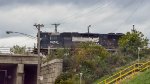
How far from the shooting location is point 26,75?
72.6m

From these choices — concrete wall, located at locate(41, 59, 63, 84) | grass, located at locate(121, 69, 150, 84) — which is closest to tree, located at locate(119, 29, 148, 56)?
concrete wall, located at locate(41, 59, 63, 84)

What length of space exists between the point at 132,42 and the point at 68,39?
20.3 m

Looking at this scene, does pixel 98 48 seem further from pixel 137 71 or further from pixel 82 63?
pixel 137 71

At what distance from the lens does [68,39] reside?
7912 centimetres

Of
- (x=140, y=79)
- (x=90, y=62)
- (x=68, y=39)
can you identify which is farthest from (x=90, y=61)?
(x=68, y=39)

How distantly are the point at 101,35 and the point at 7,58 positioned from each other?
2889 centimetres

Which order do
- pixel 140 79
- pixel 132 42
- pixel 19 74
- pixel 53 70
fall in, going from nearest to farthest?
pixel 140 79 → pixel 53 70 → pixel 19 74 → pixel 132 42

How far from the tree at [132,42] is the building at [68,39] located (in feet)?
33.1

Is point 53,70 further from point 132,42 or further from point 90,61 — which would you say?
point 132,42

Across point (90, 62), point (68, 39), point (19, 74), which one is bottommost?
point (19, 74)

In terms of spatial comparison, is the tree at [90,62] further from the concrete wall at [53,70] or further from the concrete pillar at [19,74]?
the concrete pillar at [19,74]

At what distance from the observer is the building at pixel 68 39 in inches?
3051

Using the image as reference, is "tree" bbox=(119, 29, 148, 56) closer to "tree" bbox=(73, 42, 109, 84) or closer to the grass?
"tree" bbox=(73, 42, 109, 84)

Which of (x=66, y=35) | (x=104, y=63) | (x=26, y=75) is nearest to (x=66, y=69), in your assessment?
(x=104, y=63)
